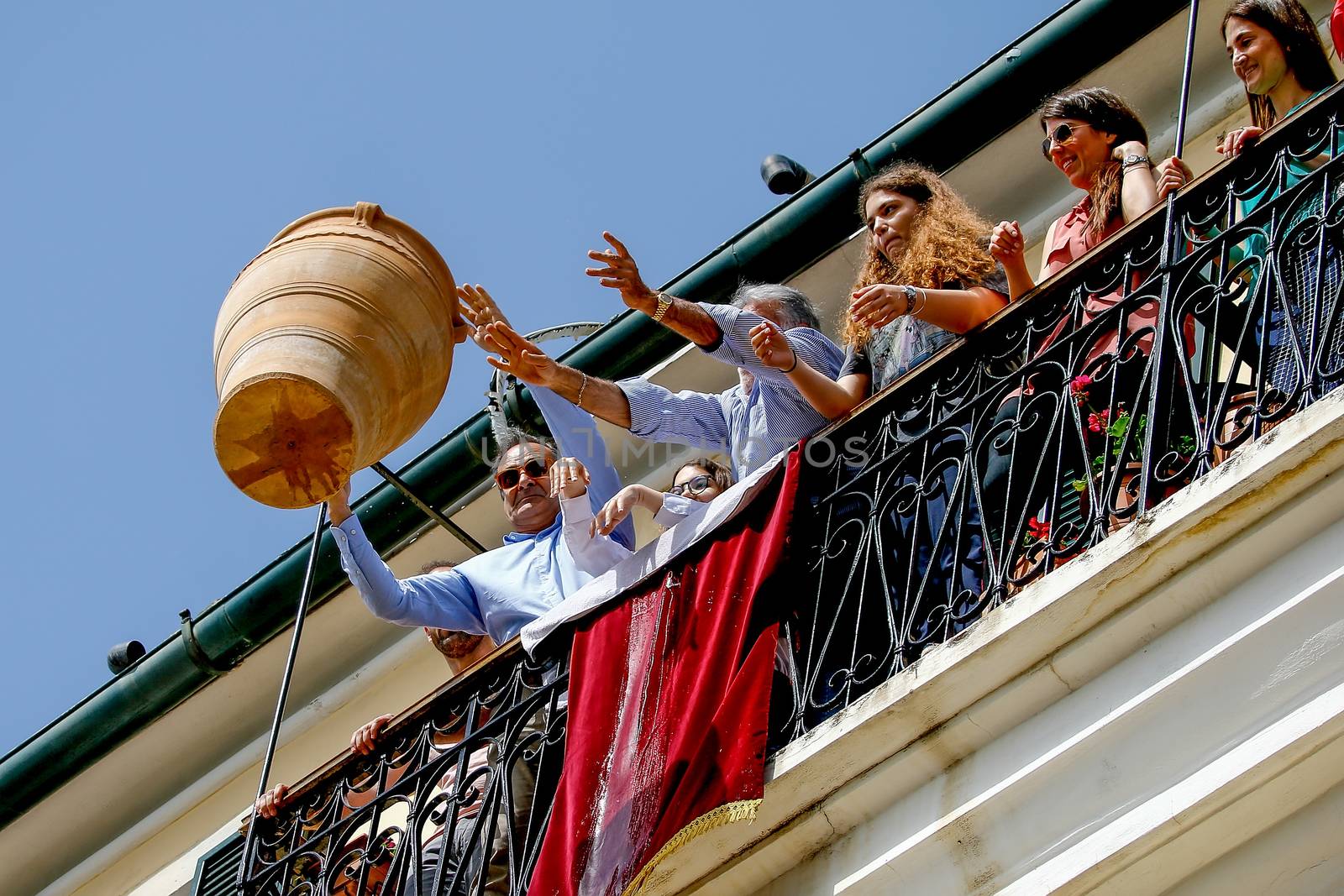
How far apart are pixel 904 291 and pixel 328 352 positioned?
167cm

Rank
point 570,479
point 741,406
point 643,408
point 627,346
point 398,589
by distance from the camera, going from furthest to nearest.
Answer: point 627,346 → point 398,589 → point 643,408 → point 741,406 → point 570,479

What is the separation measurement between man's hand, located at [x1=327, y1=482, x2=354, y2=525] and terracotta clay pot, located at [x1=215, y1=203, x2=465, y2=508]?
1.95ft

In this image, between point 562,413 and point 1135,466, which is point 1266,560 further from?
point 562,413

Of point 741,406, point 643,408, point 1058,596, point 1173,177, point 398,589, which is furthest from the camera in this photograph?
point 398,589

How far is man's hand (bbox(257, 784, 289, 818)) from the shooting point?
707 centimetres

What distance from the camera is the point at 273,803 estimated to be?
709 cm

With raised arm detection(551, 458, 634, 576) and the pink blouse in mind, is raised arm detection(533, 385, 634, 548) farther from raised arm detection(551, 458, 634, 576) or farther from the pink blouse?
the pink blouse

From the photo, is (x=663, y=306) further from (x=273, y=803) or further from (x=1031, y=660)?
(x=273, y=803)

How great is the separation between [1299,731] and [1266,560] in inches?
17.8

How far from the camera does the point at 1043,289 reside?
5.87 metres

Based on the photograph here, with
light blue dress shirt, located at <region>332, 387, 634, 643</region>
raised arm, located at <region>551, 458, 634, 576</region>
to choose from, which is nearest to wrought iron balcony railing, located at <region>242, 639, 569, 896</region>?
raised arm, located at <region>551, 458, 634, 576</region>

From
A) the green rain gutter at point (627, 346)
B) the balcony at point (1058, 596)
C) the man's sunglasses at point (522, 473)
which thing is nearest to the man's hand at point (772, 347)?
the balcony at point (1058, 596)

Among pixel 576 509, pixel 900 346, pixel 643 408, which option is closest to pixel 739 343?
pixel 900 346

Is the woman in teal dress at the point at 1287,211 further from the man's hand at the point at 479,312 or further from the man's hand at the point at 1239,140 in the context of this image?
the man's hand at the point at 479,312
